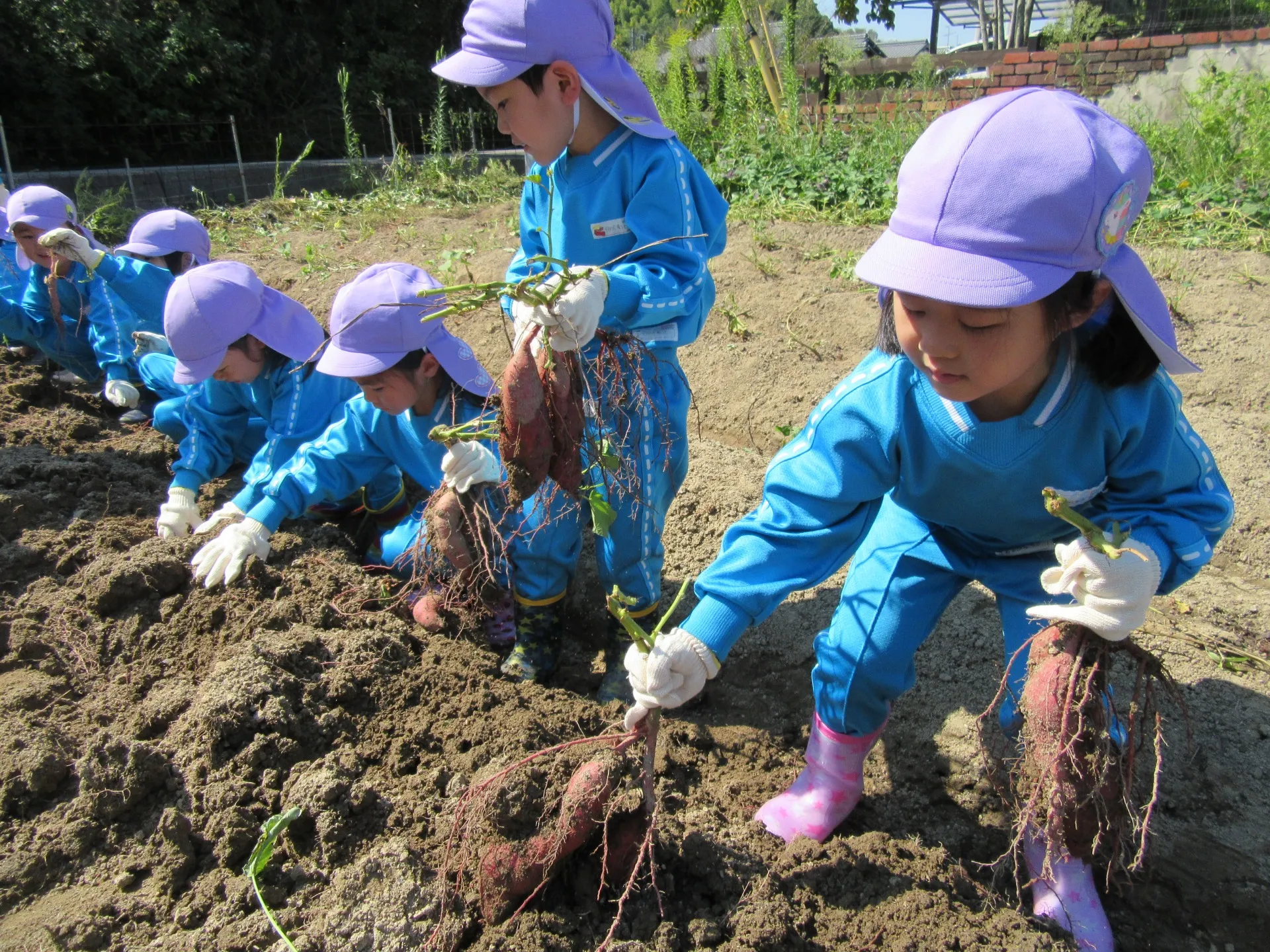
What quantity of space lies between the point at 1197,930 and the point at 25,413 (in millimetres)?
5110

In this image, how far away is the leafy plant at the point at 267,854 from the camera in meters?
1.61

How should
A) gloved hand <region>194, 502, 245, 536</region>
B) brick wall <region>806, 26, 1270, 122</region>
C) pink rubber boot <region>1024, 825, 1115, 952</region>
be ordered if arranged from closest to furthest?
pink rubber boot <region>1024, 825, 1115, 952</region> → gloved hand <region>194, 502, 245, 536</region> → brick wall <region>806, 26, 1270, 122</region>

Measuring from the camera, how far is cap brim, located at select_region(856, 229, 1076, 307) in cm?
126

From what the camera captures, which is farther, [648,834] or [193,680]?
[193,680]

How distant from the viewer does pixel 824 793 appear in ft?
6.38

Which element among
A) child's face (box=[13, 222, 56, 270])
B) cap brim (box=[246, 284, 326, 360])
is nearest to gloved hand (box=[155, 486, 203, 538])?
cap brim (box=[246, 284, 326, 360])

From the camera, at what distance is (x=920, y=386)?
1694 mm

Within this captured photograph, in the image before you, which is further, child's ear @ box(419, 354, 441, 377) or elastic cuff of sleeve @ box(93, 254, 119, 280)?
elastic cuff of sleeve @ box(93, 254, 119, 280)

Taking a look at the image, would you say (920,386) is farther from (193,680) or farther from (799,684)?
(193,680)

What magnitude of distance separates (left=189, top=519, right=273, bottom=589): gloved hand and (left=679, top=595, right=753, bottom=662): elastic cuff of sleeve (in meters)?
1.55

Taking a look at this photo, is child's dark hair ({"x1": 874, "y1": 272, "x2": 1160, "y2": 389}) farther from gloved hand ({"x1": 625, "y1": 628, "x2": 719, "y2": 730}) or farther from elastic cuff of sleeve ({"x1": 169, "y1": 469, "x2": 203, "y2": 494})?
elastic cuff of sleeve ({"x1": 169, "y1": 469, "x2": 203, "y2": 494})

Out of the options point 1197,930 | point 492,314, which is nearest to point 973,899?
point 1197,930

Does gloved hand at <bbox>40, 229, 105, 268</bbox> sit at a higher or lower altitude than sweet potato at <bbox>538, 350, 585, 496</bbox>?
higher

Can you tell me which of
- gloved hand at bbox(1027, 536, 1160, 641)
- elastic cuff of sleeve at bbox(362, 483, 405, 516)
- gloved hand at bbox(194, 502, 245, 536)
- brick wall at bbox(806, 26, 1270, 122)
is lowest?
elastic cuff of sleeve at bbox(362, 483, 405, 516)
